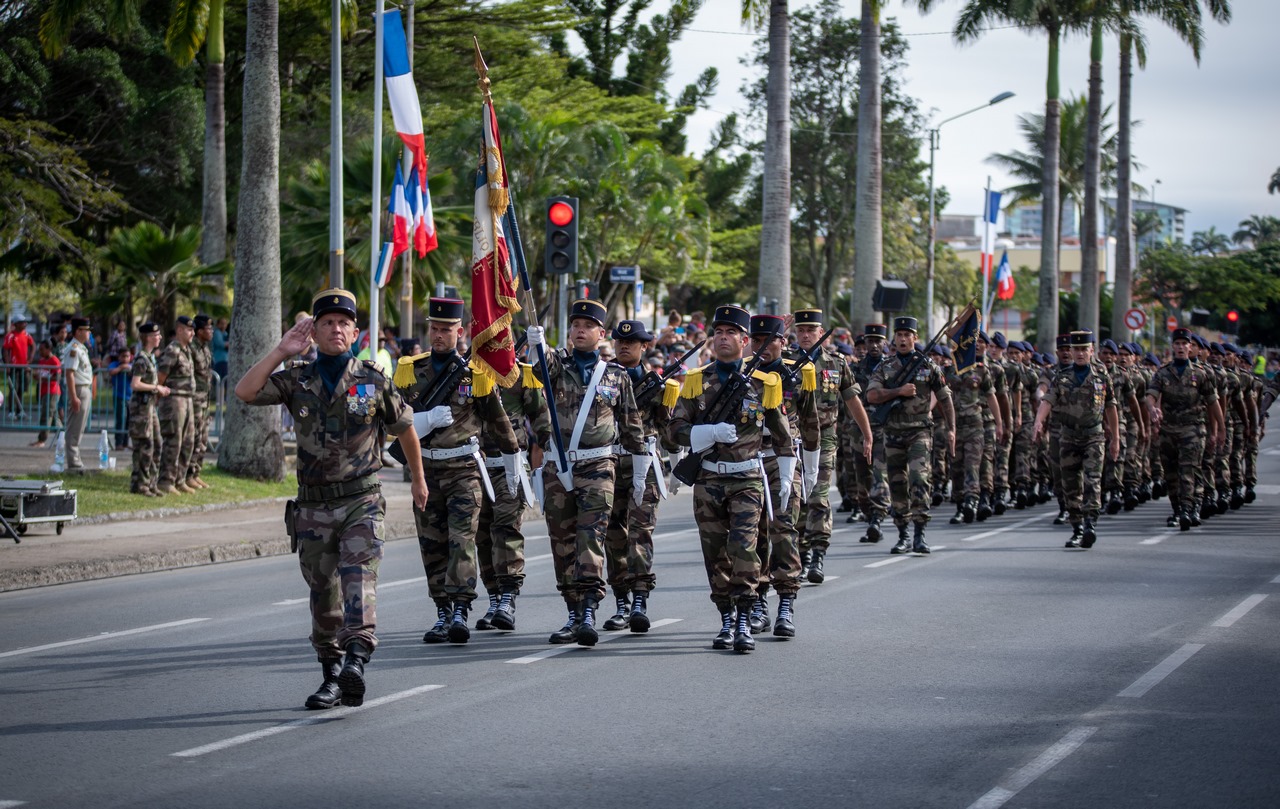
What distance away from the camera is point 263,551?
14945mm

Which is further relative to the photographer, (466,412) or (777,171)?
(777,171)

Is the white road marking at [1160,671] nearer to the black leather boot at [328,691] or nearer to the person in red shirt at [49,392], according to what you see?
the black leather boot at [328,691]

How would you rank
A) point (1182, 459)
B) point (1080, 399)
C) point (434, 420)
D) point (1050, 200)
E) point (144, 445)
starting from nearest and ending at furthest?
point (434, 420) < point (1080, 399) < point (144, 445) < point (1182, 459) < point (1050, 200)

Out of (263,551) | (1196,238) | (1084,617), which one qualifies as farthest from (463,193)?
(1196,238)

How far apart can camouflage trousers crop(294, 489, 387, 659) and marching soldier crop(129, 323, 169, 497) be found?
1001 cm

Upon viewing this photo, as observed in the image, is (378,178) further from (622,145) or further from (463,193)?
(622,145)

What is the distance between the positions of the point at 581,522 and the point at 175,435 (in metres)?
9.19

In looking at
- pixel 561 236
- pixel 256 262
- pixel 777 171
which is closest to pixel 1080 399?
pixel 561 236

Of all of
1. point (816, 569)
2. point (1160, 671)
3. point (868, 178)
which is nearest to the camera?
point (1160, 671)

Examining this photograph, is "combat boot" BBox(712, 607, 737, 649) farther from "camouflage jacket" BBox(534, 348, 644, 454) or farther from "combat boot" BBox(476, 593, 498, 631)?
"combat boot" BBox(476, 593, 498, 631)

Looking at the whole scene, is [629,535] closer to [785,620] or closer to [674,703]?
[785,620]

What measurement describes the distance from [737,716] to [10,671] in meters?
4.28

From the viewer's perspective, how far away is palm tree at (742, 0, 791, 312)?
2375cm

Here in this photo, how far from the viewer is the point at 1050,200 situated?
39.6 meters
